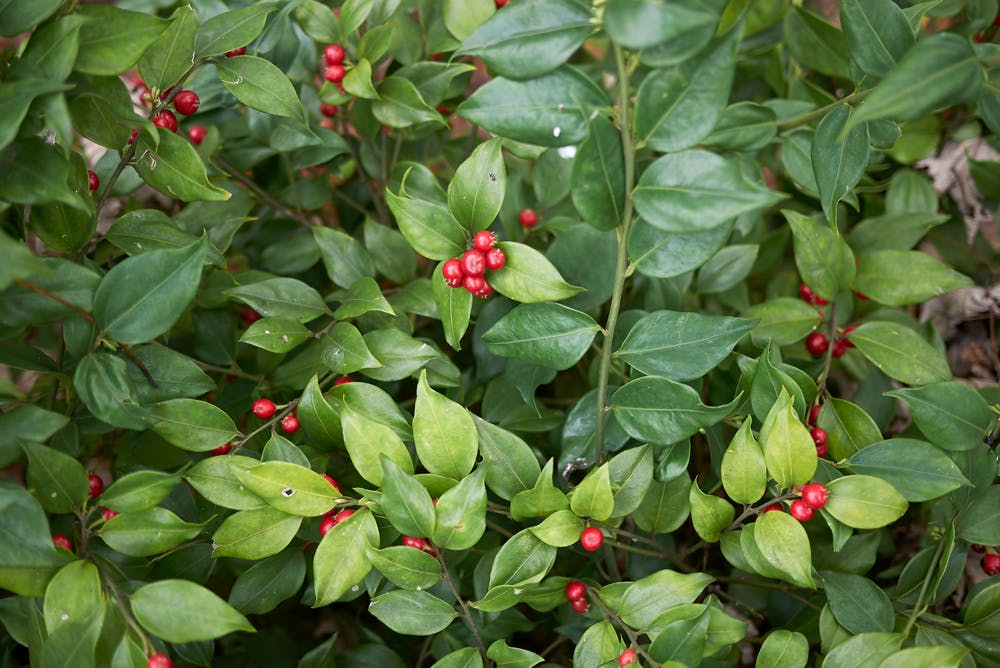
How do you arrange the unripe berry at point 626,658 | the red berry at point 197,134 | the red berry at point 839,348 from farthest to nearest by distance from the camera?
1. the red berry at point 197,134
2. the red berry at point 839,348
3. the unripe berry at point 626,658

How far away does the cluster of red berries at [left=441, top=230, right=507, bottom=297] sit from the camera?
1.00 metres

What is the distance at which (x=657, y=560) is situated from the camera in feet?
4.31

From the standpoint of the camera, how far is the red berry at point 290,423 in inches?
45.8

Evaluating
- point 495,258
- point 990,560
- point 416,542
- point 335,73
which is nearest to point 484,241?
point 495,258

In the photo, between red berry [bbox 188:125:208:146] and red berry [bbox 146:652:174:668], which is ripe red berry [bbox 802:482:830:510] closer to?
red berry [bbox 146:652:174:668]

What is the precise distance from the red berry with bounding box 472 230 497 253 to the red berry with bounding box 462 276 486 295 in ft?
0.12

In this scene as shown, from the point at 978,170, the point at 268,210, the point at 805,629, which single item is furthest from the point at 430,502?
the point at 978,170

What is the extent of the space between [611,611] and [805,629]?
1.33 feet

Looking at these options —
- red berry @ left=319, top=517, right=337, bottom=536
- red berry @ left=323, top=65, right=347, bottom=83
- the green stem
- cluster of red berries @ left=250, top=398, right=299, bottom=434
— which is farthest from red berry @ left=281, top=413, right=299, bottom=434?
red berry @ left=323, top=65, right=347, bottom=83

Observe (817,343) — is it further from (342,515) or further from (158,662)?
(158,662)

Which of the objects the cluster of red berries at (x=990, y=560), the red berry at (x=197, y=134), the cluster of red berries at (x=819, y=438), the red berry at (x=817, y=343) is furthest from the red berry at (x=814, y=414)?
the red berry at (x=197, y=134)

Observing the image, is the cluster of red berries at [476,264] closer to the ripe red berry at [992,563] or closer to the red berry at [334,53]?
Result: the red berry at [334,53]

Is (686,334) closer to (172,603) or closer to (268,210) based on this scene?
(172,603)

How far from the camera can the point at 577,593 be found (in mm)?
1097
